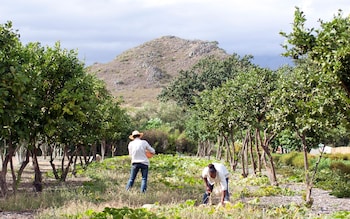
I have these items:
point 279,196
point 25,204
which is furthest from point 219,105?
point 25,204

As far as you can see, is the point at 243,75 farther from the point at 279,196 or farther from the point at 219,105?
the point at 279,196

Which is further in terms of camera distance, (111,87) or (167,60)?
(167,60)

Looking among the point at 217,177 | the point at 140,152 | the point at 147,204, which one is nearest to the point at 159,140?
the point at 140,152

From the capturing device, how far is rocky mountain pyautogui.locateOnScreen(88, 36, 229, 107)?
11612cm

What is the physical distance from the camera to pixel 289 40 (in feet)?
30.7

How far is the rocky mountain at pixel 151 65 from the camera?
116 m

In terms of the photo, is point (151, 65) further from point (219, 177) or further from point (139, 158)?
point (219, 177)

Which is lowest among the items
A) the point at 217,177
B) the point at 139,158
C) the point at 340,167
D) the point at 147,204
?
the point at 340,167

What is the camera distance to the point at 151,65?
127m

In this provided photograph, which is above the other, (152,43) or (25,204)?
(152,43)

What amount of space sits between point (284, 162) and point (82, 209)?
1093 inches

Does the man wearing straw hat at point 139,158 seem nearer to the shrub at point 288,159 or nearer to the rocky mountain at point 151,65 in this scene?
the shrub at point 288,159

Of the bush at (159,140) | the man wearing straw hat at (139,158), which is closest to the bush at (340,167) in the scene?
the man wearing straw hat at (139,158)

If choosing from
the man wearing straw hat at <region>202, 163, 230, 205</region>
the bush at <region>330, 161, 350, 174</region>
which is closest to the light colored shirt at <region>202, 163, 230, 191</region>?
the man wearing straw hat at <region>202, 163, 230, 205</region>
